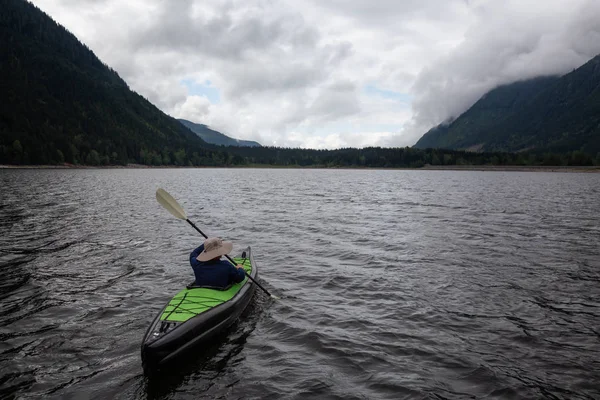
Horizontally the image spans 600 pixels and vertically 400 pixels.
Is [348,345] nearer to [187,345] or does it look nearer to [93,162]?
[187,345]

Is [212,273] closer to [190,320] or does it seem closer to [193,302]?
[193,302]

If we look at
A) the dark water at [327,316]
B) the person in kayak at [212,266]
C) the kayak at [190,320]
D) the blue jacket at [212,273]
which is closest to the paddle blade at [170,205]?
the dark water at [327,316]

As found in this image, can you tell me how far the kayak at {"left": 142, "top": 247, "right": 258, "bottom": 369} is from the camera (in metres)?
7.47

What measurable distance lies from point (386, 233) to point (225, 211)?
16395 mm

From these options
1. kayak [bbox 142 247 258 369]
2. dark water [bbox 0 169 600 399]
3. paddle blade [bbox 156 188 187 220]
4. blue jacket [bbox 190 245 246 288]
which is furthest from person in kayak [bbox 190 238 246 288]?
paddle blade [bbox 156 188 187 220]

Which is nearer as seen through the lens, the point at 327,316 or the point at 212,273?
the point at 212,273

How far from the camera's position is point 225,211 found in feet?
114

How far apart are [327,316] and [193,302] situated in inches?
156

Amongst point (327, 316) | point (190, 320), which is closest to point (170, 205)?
point (190, 320)

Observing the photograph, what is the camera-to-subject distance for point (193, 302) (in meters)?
9.18

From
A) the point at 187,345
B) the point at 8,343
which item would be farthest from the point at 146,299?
the point at 187,345

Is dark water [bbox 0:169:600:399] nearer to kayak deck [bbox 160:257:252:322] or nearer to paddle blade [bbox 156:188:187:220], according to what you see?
kayak deck [bbox 160:257:252:322]

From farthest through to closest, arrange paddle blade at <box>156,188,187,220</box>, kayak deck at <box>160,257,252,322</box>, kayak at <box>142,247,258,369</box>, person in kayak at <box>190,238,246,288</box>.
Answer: paddle blade at <box>156,188,187,220</box>
person in kayak at <box>190,238,246,288</box>
kayak deck at <box>160,257,252,322</box>
kayak at <box>142,247,258,369</box>

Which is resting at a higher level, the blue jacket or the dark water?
the blue jacket
